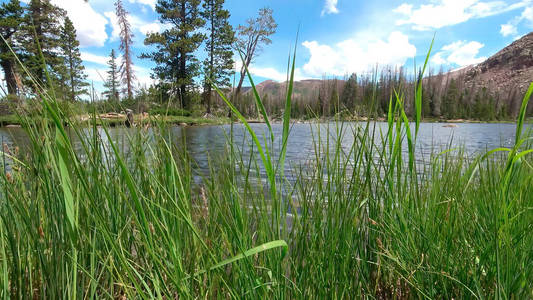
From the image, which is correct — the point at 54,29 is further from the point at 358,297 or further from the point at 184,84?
the point at 358,297

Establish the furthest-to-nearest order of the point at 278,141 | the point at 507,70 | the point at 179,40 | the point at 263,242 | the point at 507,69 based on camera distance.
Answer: the point at 507,69
the point at 507,70
the point at 179,40
the point at 278,141
the point at 263,242

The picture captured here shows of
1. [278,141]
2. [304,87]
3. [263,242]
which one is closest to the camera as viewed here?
[263,242]

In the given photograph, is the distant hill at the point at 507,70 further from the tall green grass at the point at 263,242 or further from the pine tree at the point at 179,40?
the tall green grass at the point at 263,242

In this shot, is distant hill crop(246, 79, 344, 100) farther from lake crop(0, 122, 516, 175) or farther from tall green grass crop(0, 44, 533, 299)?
tall green grass crop(0, 44, 533, 299)

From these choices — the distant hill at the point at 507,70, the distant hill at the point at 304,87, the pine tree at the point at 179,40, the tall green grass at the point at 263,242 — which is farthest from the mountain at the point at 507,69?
the tall green grass at the point at 263,242

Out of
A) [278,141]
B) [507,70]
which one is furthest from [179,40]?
[507,70]

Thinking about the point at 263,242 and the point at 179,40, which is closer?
the point at 263,242

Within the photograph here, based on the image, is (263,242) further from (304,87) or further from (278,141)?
(304,87)

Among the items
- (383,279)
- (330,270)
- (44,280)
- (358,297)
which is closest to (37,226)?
(44,280)

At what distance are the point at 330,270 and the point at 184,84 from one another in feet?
70.5

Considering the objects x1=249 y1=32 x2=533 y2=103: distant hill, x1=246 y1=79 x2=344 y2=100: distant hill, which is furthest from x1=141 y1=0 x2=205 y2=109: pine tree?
x1=249 y1=32 x2=533 y2=103: distant hill

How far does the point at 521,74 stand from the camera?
8488 centimetres

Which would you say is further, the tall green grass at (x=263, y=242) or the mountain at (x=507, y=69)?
the mountain at (x=507, y=69)

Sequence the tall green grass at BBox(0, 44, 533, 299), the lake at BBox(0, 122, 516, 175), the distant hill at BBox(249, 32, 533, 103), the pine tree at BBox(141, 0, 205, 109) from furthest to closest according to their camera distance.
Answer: the distant hill at BBox(249, 32, 533, 103)
the pine tree at BBox(141, 0, 205, 109)
the lake at BBox(0, 122, 516, 175)
the tall green grass at BBox(0, 44, 533, 299)
